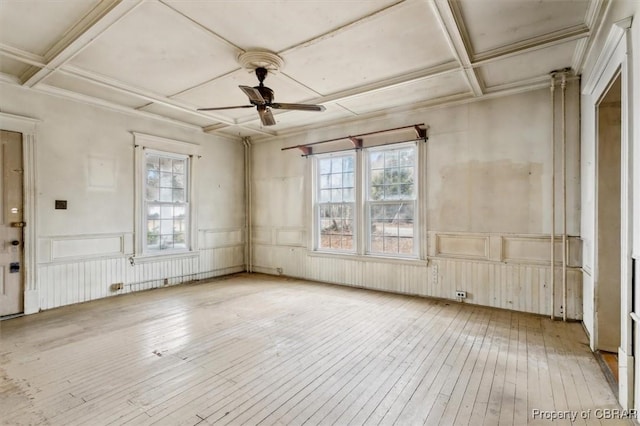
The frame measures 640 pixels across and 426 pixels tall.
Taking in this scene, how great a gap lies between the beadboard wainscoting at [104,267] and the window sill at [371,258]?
210 centimetres

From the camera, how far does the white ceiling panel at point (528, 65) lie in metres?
3.20

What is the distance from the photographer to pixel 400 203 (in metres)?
5.05

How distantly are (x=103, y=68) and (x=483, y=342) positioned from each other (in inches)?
196

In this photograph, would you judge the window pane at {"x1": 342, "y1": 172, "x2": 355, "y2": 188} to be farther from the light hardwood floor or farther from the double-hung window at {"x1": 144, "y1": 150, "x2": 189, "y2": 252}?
the double-hung window at {"x1": 144, "y1": 150, "x2": 189, "y2": 252}

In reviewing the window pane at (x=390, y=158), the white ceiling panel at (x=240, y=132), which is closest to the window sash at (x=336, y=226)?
the window pane at (x=390, y=158)

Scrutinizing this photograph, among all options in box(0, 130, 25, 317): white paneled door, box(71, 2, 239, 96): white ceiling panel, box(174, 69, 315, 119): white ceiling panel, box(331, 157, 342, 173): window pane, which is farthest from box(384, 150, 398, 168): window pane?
box(0, 130, 25, 317): white paneled door

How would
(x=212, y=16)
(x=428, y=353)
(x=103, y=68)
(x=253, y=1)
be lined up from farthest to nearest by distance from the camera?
(x=103, y=68)
(x=428, y=353)
(x=212, y=16)
(x=253, y=1)

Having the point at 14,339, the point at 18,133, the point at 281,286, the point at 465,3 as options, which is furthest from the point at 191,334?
the point at 465,3

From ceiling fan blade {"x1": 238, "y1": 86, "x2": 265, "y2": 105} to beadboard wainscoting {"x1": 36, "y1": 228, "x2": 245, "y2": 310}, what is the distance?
3.21 m

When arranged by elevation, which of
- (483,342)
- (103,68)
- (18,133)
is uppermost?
(103,68)

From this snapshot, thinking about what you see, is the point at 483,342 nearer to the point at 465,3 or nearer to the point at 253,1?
the point at 465,3

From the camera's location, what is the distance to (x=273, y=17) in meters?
2.62

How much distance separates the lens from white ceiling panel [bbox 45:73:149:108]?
3.85m

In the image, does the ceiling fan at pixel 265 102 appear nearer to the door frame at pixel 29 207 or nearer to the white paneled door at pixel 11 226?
the door frame at pixel 29 207
